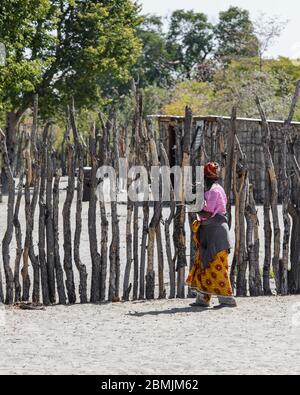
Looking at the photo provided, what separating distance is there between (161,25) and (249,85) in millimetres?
37749

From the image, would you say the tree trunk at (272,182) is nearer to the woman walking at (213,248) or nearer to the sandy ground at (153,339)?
the sandy ground at (153,339)

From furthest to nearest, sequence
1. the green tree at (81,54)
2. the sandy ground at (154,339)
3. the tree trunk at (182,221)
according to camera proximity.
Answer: the green tree at (81,54)
the tree trunk at (182,221)
the sandy ground at (154,339)

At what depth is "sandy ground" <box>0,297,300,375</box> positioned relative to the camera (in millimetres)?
6629

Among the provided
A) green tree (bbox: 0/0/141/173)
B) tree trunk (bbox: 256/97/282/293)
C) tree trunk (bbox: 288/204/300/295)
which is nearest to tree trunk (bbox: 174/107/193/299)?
tree trunk (bbox: 256/97/282/293)

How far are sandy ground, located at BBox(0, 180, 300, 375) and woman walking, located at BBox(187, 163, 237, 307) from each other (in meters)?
0.23

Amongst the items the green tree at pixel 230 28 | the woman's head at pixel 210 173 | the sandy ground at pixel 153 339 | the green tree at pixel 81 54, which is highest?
the green tree at pixel 230 28

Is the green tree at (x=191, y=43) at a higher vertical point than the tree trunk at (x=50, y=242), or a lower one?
higher

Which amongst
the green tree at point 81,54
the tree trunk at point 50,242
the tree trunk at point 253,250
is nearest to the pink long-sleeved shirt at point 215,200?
the tree trunk at point 253,250

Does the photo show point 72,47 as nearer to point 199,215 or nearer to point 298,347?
point 199,215

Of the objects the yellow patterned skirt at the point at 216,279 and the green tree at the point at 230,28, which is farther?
the green tree at the point at 230,28

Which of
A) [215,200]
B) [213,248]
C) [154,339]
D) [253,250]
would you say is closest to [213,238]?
[213,248]

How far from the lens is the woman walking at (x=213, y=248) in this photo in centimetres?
938

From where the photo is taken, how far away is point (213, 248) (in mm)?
9391

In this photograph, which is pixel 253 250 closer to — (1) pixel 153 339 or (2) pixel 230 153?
(2) pixel 230 153
